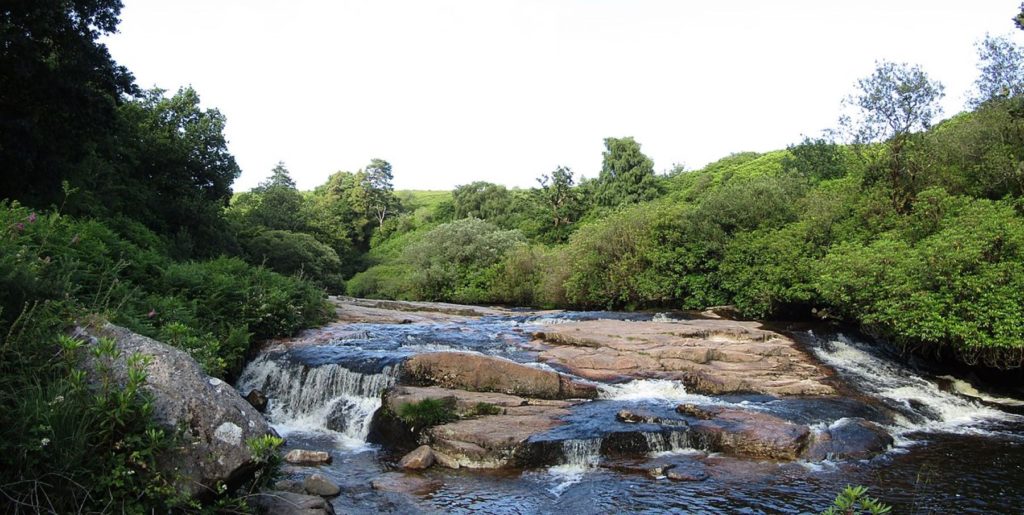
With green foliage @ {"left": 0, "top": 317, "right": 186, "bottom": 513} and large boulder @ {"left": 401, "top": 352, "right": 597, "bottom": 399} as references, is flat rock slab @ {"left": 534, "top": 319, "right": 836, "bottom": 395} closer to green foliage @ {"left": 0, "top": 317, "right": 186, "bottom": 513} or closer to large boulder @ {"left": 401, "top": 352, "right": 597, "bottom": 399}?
large boulder @ {"left": 401, "top": 352, "right": 597, "bottom": 399}

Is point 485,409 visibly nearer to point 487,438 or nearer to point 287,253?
point 487,438

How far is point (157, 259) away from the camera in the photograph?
15.9m

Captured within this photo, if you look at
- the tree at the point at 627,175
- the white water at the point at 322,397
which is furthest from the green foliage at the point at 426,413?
the tree at the point at 627,175

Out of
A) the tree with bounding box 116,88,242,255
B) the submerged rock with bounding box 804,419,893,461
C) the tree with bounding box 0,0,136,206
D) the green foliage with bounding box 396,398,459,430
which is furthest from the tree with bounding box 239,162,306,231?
the submerged rock with bounding box 804,419,893,461

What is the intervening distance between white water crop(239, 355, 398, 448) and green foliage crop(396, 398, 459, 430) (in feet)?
3.94

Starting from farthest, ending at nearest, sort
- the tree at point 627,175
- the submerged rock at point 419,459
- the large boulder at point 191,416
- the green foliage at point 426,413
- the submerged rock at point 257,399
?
the tree at point 627,175, the submerged rock at point 257,399, the green foliage at point 426,413, the submerged rock at point 419,459, the large boulder at point 191,416

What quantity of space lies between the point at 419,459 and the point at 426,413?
122 centimetres

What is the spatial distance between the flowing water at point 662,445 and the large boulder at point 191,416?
3.69 metres

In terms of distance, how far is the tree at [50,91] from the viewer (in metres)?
15.8

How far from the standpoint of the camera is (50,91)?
16969mm

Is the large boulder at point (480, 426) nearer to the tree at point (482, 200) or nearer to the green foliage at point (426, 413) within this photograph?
the green foliage at point (426, 413)

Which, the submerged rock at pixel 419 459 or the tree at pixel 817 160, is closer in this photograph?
the submerged rock at pixel 419 459

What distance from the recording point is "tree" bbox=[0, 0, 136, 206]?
1584 cm

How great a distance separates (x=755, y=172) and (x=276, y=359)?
162 feet
